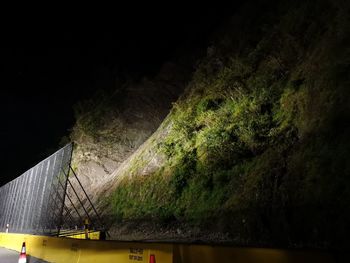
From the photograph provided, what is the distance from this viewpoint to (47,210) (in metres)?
15.8

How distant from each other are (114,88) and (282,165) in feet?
91.4

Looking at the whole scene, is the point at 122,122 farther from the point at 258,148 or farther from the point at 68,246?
the point at 68,246

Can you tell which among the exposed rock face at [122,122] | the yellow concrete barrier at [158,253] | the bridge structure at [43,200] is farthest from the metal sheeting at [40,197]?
the exposed rock face at [122,122]

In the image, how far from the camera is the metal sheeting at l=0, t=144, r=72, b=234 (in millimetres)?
15297

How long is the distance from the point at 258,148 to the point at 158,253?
338 inches

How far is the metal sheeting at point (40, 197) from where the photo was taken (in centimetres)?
1530

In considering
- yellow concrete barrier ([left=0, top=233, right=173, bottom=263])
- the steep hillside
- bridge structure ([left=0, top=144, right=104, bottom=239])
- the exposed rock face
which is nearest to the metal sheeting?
bridge structure ([left=0, top=144, right=104, bottom=239])

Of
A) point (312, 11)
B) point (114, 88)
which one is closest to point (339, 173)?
point (312, 11)

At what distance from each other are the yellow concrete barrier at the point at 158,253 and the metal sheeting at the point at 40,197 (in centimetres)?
306

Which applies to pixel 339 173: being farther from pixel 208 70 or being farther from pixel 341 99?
pixel 208 70

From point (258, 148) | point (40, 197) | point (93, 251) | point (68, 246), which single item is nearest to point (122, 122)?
point (40, 197)

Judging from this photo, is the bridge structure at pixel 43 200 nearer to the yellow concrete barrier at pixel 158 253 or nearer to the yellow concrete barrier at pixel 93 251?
the yellow concrete barrier at pixel 93 251

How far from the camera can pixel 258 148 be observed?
44.6 ft

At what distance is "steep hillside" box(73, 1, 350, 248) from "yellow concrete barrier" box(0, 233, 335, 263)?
381cm
